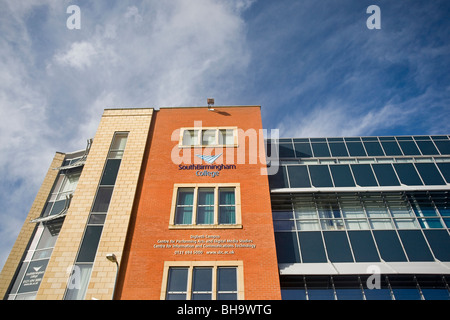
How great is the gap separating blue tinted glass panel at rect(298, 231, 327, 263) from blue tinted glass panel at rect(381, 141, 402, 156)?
9.17m

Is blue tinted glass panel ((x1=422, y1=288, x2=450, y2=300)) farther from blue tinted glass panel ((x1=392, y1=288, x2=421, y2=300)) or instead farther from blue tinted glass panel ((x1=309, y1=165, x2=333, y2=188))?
blue tinted glass panel ((x1=309, y1=165, x2=333, y2=188))

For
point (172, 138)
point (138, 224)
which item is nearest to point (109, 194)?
point (138, 224)

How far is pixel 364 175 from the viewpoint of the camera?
668 inches

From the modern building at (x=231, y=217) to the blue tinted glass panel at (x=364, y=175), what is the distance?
8 cm

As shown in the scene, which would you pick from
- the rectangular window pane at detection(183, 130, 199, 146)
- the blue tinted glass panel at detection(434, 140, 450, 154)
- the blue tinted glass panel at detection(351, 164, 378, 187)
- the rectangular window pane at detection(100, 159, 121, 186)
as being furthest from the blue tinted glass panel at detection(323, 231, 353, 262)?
the rectangular window pane at detection(100, 159, 121, 186)

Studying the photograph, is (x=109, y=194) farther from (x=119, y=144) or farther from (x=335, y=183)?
(x=335, y=183)

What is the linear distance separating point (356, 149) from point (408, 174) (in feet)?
11.8

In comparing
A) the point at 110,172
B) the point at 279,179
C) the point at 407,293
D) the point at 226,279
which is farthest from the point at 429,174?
the point at 110,172

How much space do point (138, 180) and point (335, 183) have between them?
12.1 meters

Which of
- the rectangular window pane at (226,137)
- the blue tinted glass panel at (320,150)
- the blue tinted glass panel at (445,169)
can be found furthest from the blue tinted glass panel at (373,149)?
the rectangular window pane at (226,137)

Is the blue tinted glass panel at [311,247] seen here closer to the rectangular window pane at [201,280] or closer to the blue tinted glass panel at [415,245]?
the blue tinted glass panel at [415,245]

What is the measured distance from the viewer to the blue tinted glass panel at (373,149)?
743 inches

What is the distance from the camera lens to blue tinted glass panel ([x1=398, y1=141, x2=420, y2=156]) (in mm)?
18823
